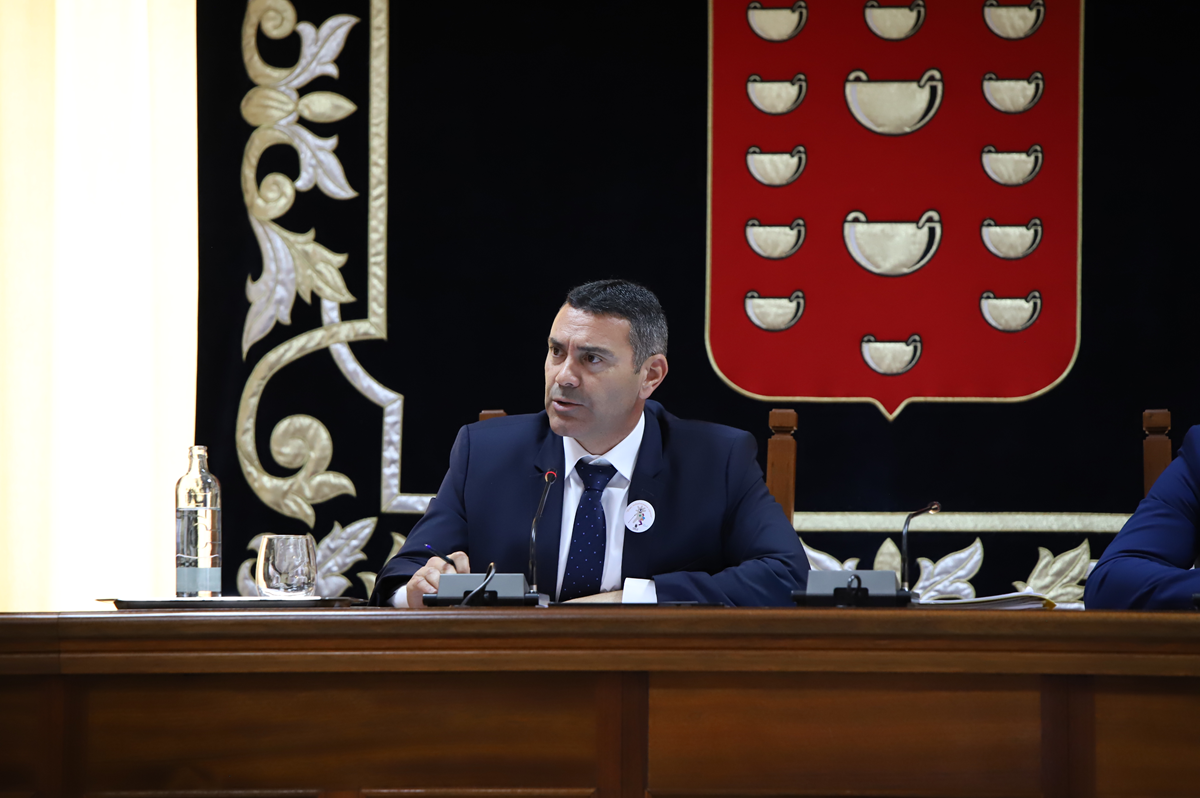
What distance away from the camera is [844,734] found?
1.29 meters

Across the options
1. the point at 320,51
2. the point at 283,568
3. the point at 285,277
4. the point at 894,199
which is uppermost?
the point at 320,51

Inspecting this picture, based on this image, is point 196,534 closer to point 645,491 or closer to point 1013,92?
point 645,491

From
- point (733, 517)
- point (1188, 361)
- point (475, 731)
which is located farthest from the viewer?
point (1188, 361)

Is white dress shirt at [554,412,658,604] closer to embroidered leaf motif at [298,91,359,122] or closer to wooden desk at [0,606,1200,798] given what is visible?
wooden desk at [0,606,1200,798]

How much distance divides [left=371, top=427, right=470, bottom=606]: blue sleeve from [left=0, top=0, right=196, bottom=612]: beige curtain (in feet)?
3.33

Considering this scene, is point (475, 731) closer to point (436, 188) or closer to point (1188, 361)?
point (436, 188)

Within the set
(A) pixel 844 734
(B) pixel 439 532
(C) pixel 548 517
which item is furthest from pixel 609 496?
(A) pixel 844 734

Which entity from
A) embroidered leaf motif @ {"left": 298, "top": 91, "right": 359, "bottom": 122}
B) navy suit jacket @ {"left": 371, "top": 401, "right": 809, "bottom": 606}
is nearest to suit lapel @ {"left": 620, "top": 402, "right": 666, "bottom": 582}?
navy suit jacket @ {"left": 371, "top": 401, "right": 809, "bottom": 606}

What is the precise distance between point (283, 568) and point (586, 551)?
2.18ft

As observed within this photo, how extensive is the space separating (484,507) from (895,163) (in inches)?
58.9

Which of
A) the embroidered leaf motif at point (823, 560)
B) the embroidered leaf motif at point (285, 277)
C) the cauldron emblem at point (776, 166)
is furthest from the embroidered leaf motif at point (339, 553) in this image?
the cauldron emblem at point (776, 166)

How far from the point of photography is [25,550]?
116 inches

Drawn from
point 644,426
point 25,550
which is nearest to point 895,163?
point 644,426

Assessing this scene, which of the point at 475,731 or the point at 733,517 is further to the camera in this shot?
the point at 733,517
